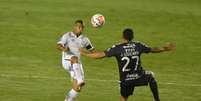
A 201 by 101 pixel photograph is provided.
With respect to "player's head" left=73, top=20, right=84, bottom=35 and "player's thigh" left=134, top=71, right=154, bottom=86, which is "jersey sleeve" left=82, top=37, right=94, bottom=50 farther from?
"player's thigh" left=134, top=71, right=154, bottom=86

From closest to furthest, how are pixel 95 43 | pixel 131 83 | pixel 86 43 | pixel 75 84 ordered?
1. pixel 131 83
2. pixel 75 84
3. pixel 86 43
4. pixel 95 43

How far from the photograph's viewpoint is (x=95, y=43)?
108ft

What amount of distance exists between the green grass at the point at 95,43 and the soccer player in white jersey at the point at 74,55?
1.69 metres

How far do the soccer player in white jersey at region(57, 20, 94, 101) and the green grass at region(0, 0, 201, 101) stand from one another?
1686 mm

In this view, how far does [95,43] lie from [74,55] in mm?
12241

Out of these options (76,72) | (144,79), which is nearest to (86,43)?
(76,72)

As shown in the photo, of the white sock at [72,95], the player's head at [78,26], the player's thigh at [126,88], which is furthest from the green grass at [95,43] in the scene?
the player's thigh at [126,88]

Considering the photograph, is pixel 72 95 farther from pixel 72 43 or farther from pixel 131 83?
pixel 131 83

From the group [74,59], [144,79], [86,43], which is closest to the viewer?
[144,79]

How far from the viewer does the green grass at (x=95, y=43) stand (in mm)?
23469

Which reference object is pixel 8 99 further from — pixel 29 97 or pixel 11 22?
pixel 11 22

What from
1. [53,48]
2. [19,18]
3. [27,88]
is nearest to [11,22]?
[19,18]

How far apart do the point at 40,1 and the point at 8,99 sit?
20512mm

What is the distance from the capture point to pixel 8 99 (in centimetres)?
2139
